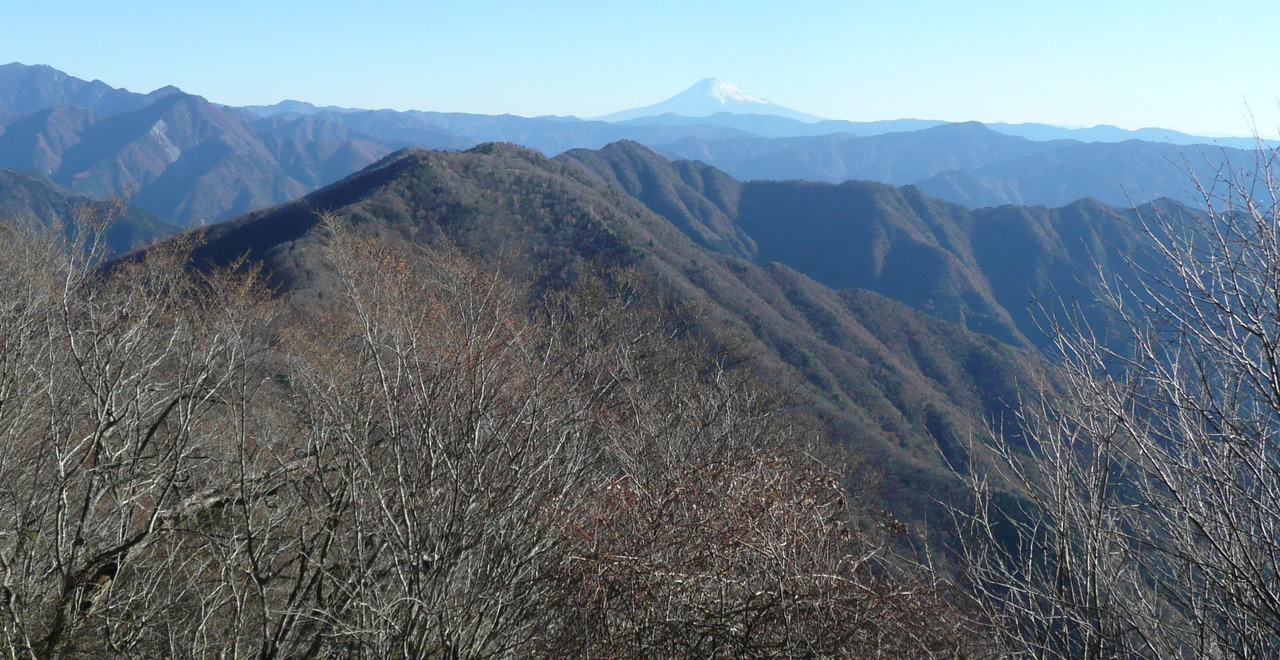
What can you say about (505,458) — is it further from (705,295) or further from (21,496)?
(705,295)

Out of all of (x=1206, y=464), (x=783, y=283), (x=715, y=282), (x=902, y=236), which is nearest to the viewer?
(x=1206, y=464)

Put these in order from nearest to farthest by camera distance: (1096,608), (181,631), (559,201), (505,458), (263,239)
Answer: (1096,608), (505,458), (181,631), (263,239), (559,201)

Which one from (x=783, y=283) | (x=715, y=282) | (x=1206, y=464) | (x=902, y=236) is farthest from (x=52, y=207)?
(x=1206, y=464)

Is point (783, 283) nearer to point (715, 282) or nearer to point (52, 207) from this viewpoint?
point (715, 282)

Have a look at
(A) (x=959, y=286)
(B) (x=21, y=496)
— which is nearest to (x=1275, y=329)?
(B) (x=21, y=496)

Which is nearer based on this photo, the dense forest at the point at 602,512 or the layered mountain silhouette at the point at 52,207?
the dense forest at the point at 602,512

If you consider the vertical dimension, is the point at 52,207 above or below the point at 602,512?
below

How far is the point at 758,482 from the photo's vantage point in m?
7.00

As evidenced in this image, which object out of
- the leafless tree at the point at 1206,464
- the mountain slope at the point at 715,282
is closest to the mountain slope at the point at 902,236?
the mountain slope at the point at 715,282

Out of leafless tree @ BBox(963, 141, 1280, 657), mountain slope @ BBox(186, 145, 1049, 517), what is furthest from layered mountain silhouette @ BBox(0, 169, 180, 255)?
leafless tree @ BBox(963, 141, 1280, 657)

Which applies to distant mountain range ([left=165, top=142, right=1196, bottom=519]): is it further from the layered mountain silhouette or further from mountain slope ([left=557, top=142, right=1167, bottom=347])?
the layered mountain silhouette

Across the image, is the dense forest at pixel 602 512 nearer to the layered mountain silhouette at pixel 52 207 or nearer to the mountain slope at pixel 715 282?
the mountain slope at pixel 715 282

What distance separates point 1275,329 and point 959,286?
399 feet

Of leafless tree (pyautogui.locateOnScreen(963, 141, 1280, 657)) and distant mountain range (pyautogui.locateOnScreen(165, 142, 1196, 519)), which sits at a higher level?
leafless tree (pyautogui.locateOnScreen(963, 141, 1280, 657))
